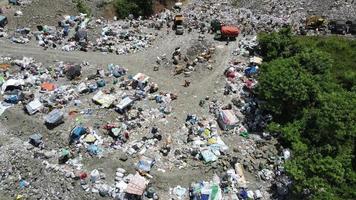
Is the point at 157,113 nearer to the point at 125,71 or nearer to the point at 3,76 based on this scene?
the point at 125,71

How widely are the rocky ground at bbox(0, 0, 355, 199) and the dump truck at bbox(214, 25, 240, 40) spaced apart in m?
0.41

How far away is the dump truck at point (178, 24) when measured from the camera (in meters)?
27.6

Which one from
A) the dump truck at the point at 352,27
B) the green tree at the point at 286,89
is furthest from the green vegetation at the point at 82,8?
the dump truck at the point at 352,27

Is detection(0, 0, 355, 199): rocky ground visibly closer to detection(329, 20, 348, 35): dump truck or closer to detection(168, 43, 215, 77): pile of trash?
detection(168, 43, 215, 77): pile of trash

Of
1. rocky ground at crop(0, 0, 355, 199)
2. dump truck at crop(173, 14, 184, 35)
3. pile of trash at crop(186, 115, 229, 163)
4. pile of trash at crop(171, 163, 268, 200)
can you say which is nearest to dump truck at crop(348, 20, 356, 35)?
rocky ground at crop(0, 0, 355, 199)

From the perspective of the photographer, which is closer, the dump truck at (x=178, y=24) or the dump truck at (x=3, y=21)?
the dump truck at (x=3, y=21)

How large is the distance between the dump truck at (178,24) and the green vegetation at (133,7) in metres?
3.91

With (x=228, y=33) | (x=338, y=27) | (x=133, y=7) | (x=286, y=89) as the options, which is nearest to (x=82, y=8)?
(x=133, y=7)

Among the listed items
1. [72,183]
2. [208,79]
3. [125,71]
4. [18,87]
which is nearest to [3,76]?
[18,87]

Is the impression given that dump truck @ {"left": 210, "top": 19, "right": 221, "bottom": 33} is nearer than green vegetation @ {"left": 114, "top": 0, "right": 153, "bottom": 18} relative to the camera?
Yes

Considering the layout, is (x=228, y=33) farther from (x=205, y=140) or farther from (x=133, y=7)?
(x=205, y=140)

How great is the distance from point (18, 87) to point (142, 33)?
799 cm

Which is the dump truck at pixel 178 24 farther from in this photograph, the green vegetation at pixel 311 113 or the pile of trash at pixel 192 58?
the green vegetation at pixel 311 113

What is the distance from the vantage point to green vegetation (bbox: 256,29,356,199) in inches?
733
